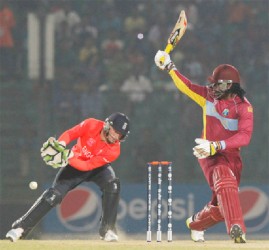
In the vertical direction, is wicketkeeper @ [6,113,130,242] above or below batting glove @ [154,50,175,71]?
below

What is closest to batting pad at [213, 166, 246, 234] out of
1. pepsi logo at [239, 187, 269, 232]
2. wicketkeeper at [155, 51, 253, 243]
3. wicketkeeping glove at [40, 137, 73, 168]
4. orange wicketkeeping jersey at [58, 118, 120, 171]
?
wicketkeeper at [155, 51, 253, 243]

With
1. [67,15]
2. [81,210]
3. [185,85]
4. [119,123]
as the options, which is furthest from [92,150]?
[67,15]

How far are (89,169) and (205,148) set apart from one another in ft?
4.22

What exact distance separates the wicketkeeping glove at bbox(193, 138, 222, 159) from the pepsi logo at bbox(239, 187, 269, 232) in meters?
4.25

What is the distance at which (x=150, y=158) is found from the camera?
1429cm

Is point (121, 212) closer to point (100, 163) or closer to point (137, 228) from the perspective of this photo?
point (137, 228)

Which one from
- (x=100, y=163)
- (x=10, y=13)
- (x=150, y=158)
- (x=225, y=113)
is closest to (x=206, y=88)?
(x=225, y=113)

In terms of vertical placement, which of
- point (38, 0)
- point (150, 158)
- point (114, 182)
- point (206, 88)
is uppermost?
point (38, 0)

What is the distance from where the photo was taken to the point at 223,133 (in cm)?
1052

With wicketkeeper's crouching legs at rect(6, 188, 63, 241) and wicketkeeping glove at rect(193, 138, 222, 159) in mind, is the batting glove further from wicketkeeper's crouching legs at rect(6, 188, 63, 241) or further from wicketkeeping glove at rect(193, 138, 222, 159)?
wicketkeeper's crouching legs at rect(6, 188, 63, 241)

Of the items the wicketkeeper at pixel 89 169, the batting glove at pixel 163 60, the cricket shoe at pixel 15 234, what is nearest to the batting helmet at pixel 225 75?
the batting glove at pixel 163 60

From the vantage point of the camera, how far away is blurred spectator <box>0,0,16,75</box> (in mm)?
14500

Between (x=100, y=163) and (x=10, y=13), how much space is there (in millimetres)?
4352

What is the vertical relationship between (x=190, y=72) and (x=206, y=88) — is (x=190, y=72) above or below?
above
